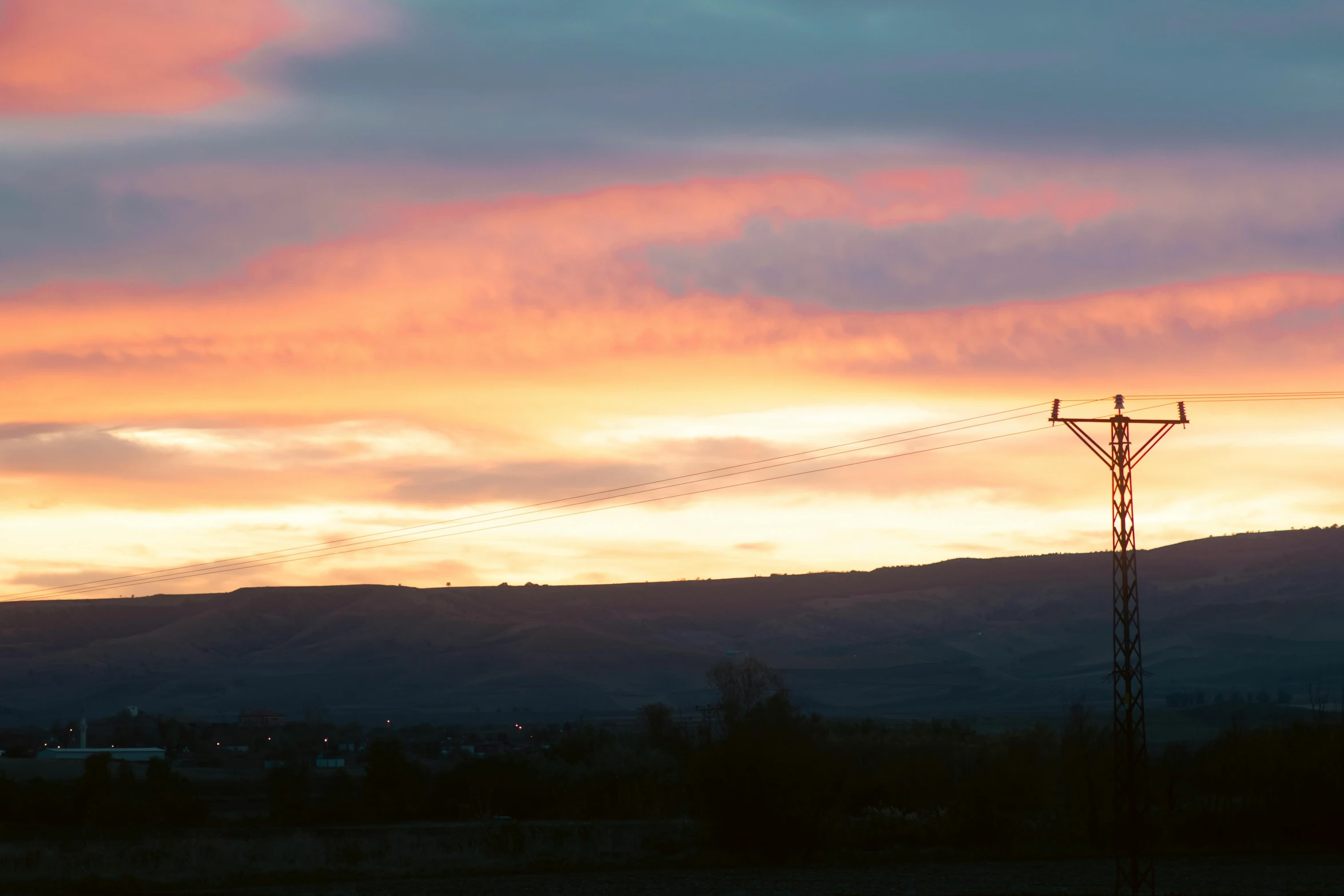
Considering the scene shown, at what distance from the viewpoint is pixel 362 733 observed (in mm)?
160625

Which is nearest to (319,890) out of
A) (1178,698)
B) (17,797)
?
(17,797)

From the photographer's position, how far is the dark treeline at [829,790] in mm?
56219

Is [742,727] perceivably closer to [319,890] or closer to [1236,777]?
[319,890]

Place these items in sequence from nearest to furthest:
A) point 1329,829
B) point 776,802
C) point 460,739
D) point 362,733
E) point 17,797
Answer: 1. point 776,802
2. point 1329,829
3. point 17,797
4. point 460,739
5. point 362,733

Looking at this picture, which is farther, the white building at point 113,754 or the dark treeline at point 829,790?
the white building at point 113,754

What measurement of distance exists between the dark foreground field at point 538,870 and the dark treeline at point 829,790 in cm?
315

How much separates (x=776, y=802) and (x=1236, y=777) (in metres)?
20.5

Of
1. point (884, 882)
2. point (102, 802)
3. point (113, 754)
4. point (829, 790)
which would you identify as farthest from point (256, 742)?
point (884, 882)

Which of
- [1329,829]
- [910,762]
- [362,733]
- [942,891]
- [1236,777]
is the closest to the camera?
[942,891]

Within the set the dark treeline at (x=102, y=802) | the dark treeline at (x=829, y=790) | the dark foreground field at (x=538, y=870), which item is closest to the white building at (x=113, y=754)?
the dark treeline at (x=829, y=790)

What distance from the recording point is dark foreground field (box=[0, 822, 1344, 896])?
46562 mm

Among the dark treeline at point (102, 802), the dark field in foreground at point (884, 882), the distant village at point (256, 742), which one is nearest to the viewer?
the dark field in foreground at point (884, 882)

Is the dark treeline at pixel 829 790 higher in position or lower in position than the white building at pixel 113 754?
higher

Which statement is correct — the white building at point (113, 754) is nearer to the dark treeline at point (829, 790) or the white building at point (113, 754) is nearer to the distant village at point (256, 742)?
Result: the distant village at point (256, 742)
